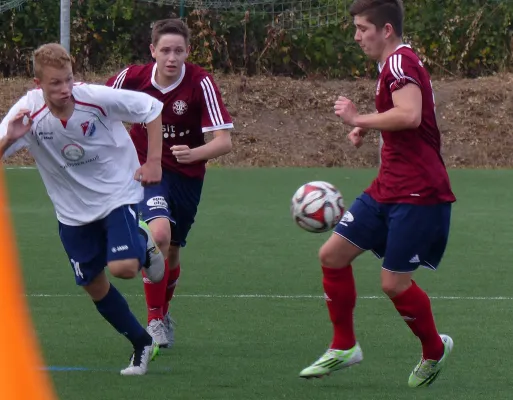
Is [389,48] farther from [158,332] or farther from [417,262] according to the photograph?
Result: [158,332]

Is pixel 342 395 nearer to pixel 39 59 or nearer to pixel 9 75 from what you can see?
pixel 39 59

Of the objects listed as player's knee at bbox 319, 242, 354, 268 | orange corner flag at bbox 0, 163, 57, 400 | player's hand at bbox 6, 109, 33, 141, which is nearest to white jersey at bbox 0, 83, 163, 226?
player's hand at bbox 6, 109, 33, 141

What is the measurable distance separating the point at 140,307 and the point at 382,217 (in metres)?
2.43

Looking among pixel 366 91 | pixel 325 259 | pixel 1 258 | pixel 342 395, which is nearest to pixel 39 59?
pixel 325 259

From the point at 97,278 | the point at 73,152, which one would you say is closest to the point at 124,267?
the point at 97,278

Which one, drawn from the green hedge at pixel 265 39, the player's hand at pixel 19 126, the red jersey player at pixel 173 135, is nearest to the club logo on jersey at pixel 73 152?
the player's hand at pixel 19 126

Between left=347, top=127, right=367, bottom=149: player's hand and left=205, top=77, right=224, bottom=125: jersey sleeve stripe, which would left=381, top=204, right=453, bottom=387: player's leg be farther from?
left=205, top=77, right=224, bottom=125: jersey sleeve stripe

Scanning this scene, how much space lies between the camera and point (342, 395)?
15.4 feet

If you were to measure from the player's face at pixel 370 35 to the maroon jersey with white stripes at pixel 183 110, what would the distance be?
130 centimetres

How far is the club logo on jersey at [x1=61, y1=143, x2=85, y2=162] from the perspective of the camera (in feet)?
16.6

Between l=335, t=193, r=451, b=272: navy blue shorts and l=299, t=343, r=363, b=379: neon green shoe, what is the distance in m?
0.47

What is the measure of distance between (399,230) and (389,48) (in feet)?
2.60

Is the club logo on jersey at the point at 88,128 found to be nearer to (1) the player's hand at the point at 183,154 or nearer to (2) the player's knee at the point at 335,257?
(1) the player's hand at the point at 183,154

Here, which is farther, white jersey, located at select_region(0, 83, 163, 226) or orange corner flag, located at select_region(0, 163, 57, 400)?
white jersey, located at select_region(0, 83, 163, 226)
